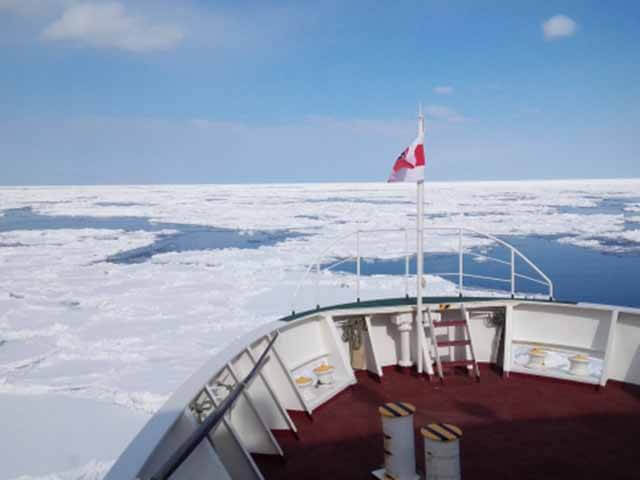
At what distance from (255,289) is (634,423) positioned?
40.9 feet

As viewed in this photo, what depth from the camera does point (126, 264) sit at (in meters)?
20.7

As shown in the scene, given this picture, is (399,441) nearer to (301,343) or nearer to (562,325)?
(301,343)

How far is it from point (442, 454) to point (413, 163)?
2.71m

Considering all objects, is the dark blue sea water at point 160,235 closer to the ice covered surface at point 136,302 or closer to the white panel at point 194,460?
the ice covered surface at point 136,302

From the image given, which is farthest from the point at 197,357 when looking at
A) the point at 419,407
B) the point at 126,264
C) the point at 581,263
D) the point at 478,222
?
the point at 478,222

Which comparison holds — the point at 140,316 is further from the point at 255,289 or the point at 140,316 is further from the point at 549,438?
the point at 549,438

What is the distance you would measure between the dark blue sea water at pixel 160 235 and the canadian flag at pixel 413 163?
740 inches

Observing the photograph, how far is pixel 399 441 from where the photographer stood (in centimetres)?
290

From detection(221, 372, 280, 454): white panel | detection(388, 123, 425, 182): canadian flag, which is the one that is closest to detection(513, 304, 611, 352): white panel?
detection(388, 123, 425, 182): canadian flag

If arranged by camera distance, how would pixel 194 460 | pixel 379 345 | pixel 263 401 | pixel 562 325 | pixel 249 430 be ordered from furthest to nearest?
1. pixel 379 345
2. pixel 562 325
3. pixel 263 401
4. pixel 249 430
5. pixel 194 460

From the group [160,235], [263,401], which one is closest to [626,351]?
[263,401]

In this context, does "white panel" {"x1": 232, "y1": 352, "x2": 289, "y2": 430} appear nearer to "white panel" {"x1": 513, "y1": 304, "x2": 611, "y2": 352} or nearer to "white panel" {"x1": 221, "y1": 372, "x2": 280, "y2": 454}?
"white panel" {"x1": 221, "y1": 372, "x2": 280, "y2": 454}

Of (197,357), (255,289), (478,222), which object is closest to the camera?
(197,357)

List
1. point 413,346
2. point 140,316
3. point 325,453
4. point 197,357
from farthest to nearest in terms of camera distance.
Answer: point 140,316 < point 197,357 < point 413,346 < point 325,453
